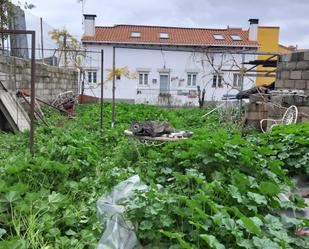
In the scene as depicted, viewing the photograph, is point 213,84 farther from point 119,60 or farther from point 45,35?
point 45,35

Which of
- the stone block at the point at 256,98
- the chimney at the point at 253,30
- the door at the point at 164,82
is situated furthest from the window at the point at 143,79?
the stone block at the point at 256,98

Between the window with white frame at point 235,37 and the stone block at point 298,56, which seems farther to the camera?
the window with white frame at point 235,37

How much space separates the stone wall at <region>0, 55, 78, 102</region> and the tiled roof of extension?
9.68 meters

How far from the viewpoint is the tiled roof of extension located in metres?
21.7

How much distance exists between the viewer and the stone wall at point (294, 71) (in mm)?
6195

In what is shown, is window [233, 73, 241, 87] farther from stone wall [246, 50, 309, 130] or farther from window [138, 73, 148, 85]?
stone wall [246, 50, 309, 130]

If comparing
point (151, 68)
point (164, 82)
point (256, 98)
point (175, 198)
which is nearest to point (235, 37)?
point (164, 82)

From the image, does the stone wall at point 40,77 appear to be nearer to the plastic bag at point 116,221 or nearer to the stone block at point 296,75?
the plastic bag at point 116,221

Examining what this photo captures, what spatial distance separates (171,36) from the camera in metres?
23.1

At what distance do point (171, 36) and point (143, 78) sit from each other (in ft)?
13.8

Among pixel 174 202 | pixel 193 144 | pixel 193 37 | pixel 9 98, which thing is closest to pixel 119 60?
pixel 193 37

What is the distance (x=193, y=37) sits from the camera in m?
23.3

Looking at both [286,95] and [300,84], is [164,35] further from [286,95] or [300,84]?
[286,95]

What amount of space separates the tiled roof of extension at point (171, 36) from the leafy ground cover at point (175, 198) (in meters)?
19.0
